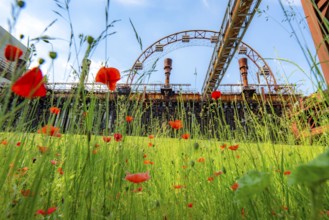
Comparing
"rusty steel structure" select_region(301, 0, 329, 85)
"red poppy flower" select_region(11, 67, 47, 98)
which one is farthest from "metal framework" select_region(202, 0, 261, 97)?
"red poppy flower" select_region(11, 67, 47, 98)

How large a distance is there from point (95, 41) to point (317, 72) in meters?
0.84

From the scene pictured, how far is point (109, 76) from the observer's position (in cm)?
83

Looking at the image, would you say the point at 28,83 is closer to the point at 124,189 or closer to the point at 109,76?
the point at 109,76

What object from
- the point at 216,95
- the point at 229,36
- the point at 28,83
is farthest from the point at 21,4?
the point at 229,36

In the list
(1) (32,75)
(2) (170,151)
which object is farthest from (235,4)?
(1) (32,75)

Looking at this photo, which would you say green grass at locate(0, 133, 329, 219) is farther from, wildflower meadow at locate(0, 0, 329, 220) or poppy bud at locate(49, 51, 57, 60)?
poppy bud at locate(49, 51, 57, 60)

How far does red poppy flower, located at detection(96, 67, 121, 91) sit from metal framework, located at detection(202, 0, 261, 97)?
452cm

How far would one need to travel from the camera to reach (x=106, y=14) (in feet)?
2.39

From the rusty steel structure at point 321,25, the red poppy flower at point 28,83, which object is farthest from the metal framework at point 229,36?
the red poppy flower at point 28,83

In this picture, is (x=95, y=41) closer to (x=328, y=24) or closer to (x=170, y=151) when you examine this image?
(x=328, y=24)

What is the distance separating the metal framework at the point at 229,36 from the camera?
6.89 metres

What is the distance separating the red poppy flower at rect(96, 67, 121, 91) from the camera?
32.1 inches

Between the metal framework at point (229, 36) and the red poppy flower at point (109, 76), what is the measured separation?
4.52 m

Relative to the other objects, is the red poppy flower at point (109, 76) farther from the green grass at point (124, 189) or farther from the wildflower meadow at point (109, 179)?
→ the green grass at point (124, 189)
